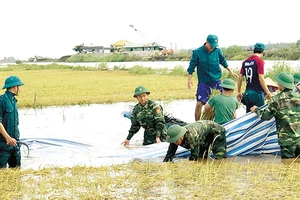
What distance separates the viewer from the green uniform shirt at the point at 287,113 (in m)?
7.19

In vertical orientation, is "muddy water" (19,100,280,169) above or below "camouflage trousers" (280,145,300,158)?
below

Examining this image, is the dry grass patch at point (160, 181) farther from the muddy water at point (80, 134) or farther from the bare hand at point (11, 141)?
the muddy water at point (80, 134)

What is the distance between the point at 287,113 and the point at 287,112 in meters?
0.01

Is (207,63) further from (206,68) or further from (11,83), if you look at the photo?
(11,83)

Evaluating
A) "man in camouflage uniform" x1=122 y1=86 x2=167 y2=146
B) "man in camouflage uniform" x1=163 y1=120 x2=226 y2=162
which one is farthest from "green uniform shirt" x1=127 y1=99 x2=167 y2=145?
"man in camouflage uniform" x1=163 y1=120 x2=226 y2=162

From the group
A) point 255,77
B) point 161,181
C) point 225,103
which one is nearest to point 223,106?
point 225,103

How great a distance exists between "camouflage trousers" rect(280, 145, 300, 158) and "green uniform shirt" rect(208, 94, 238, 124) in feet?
3.67

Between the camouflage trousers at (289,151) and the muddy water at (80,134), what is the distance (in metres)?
0.14

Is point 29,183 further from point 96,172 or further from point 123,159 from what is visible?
Answer: point 123,159

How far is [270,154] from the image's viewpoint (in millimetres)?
7926

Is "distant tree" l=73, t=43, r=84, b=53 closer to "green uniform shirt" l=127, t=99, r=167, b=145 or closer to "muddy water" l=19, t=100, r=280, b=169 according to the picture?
"muddy water" l=19, t=100, r=280, b=169

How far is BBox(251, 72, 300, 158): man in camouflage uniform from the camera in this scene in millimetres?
7180

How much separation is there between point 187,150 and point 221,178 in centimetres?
167

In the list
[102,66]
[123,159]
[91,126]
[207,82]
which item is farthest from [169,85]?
[102,66]
